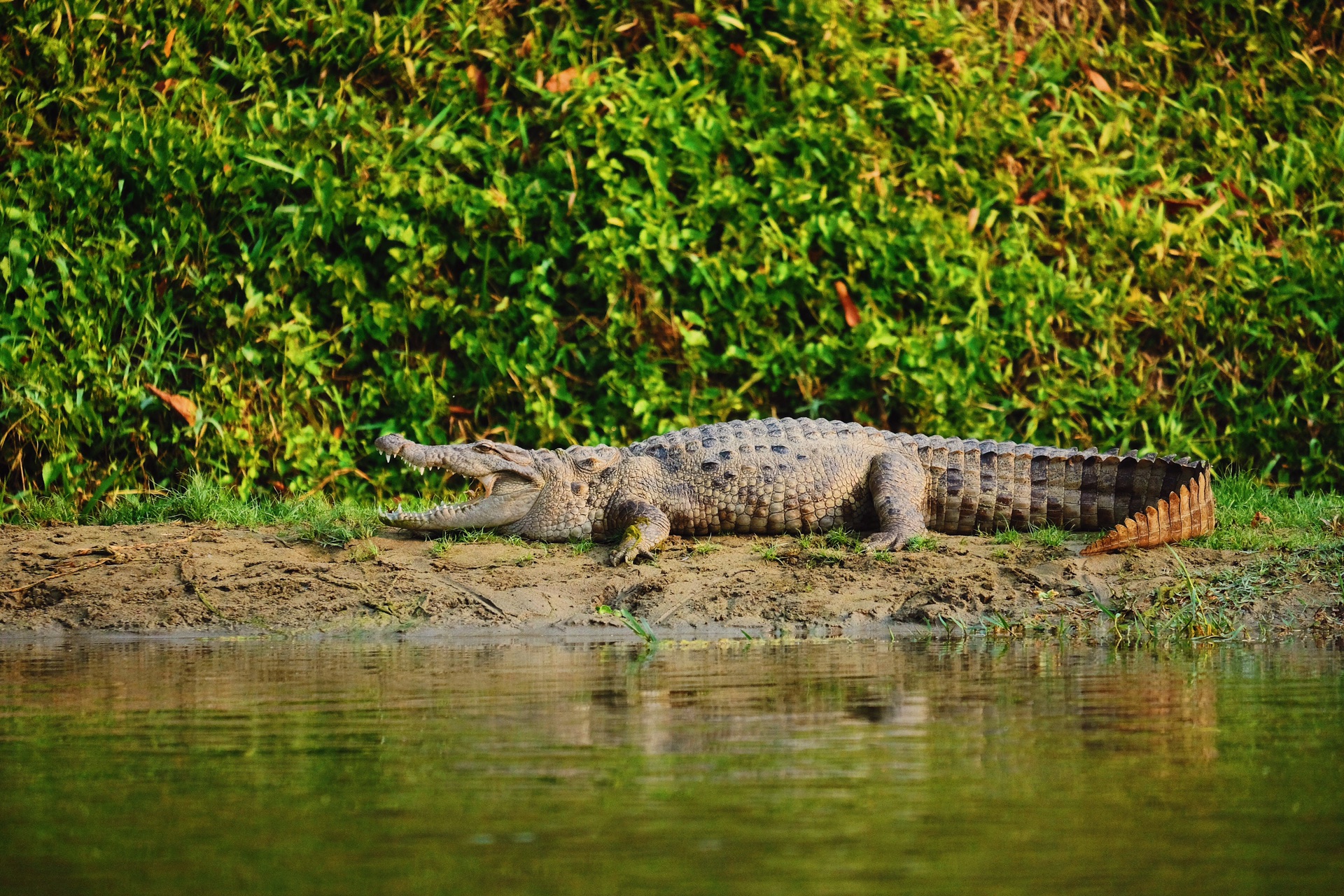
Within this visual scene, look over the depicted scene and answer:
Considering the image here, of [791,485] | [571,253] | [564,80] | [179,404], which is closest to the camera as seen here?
[791,485]

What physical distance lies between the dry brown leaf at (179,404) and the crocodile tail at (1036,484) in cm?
356

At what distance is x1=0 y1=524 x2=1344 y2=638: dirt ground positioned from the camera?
552 cm

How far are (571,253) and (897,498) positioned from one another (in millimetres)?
2180

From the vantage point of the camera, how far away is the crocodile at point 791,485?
692 cm

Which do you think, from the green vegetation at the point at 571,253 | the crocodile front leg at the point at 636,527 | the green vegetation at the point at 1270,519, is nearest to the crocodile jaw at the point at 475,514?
the crocodile front leg at the point at 636,527

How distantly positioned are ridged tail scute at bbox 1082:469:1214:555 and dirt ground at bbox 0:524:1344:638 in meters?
0.09

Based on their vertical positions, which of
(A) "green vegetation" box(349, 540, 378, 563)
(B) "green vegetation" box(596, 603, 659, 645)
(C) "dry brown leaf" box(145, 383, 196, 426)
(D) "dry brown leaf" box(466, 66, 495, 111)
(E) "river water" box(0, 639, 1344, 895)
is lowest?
(E) "river water" box(0, 639, 1344, 895)

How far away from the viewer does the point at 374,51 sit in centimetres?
792

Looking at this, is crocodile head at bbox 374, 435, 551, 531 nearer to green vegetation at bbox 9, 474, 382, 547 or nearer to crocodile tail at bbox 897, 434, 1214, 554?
green vegetation at bbox 9, 474, 382, 547

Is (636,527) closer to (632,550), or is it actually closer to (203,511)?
(632,550)

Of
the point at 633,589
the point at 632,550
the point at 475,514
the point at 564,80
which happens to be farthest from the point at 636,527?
the point at 564,80


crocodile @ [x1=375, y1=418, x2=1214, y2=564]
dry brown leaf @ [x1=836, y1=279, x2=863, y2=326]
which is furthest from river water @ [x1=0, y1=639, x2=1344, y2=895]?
dry brown leaf @ [x1=836, y1=279, x2=863, y2=326]

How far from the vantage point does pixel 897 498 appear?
6816 mm

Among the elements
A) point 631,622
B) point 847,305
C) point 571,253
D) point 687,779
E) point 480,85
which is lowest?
point 687,779
